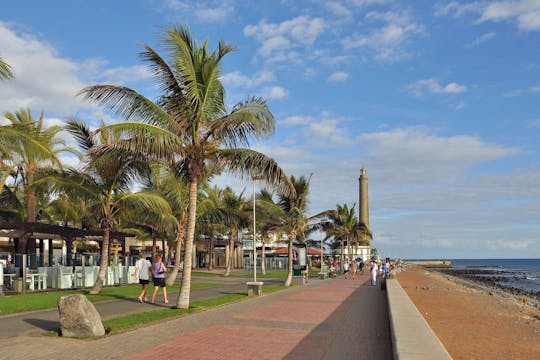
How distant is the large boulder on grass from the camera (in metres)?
9.65

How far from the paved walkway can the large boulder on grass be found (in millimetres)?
282

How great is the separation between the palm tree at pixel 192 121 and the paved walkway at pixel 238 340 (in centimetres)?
268

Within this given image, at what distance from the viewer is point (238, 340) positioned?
32.6 ft

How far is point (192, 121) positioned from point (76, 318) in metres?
6.53

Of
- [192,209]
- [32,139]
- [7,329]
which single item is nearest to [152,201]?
[192,209]

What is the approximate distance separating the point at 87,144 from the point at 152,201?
3.11 m

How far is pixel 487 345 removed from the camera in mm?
10453

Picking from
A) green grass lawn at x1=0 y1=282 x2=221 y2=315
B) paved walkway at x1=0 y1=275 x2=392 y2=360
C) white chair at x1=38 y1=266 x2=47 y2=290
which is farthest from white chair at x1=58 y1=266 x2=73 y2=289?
paved walkway at x1=0 y1=275 x2=392 y2=360

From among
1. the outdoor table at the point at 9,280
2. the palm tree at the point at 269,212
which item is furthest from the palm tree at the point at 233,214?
the outdoor table at the point at 9,280

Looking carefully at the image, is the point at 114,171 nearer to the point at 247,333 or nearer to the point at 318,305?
the point at 318,305

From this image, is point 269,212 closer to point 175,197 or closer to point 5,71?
point 175,197

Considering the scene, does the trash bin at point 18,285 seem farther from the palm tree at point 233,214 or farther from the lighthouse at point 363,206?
the lighthouse at point 363,206

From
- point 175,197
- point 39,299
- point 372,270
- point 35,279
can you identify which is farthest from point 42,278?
point 372,270

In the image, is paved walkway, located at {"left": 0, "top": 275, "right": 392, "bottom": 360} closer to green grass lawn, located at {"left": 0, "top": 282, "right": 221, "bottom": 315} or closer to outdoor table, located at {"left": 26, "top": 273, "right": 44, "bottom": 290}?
green grass lawn, located at {"left": 0, "top": 282, "right": 221, "bottom": 315}
